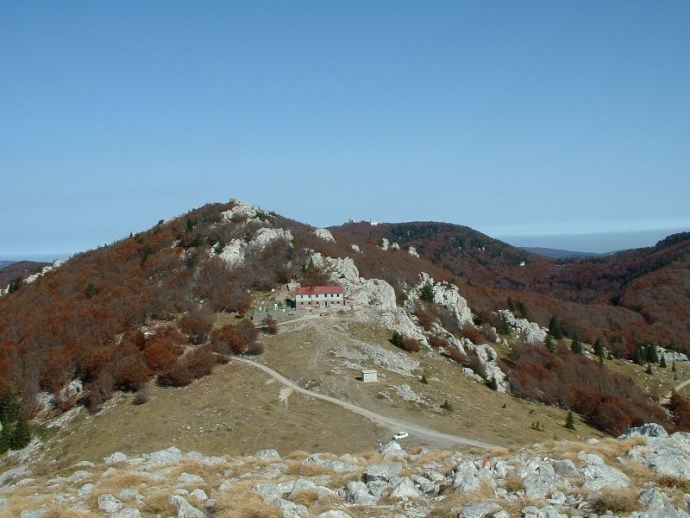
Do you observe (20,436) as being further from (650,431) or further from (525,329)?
(525,329)

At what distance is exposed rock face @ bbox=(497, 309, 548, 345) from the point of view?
114688 mm

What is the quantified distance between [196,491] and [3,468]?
40981 mm

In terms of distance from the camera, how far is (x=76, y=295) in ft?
300

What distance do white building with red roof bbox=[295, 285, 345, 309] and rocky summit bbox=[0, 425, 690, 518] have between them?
5827 centimetres

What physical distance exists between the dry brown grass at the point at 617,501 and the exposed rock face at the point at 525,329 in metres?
102

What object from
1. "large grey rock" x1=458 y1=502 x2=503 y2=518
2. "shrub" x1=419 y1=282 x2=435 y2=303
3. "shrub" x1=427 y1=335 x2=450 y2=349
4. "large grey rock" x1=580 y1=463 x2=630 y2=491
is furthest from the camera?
"shrub" x1=419 y1=282 x2=435 y2=303

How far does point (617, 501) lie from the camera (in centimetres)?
1510

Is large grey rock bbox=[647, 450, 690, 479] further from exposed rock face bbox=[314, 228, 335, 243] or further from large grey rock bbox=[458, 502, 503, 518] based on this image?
exposed rock face bbox=[314, 228, 335, 243]

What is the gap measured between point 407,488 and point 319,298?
64221 millimetres

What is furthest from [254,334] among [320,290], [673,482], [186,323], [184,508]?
[673,482]

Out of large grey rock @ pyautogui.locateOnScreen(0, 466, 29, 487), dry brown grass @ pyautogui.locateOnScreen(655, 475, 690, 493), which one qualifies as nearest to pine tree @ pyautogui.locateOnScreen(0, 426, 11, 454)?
large grey rock @ pyautogui.locateOnScreen(0, 466, 29, 487)

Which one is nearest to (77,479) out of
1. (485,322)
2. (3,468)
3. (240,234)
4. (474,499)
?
(474,499)

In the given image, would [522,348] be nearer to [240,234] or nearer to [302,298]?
[302,298]

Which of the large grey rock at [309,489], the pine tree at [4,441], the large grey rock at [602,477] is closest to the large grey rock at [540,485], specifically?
the large grey rock at [602,477]
